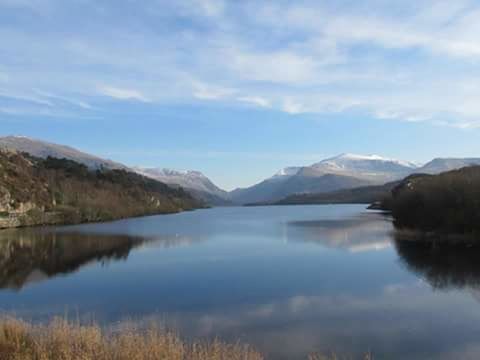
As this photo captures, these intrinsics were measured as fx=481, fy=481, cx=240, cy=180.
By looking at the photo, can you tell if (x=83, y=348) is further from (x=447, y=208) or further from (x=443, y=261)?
(x=447, y=208)

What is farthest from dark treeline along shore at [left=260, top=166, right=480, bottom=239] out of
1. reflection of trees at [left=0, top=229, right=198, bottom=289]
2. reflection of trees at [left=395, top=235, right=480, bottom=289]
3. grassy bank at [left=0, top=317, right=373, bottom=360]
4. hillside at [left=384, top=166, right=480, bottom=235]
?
A: grassy bank at [left=0, top=317, right=373, bottom=360]

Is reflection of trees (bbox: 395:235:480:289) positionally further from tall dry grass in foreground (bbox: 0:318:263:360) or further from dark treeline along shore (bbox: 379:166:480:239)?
tall dry grass in foreground (bbox: 0:318:263:360)

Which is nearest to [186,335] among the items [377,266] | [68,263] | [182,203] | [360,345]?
[360,345]

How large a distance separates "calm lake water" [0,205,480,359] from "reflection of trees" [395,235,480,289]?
87mm

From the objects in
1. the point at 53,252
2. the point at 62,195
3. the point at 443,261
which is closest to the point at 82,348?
the point at 443,261

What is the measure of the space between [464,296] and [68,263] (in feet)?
96.7

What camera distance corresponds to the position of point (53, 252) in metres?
46.4

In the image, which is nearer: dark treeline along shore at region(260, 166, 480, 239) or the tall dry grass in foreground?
the tall dry grass in foreground

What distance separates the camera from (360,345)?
640 inches

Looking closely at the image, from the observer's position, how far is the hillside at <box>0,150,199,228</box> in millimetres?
88562

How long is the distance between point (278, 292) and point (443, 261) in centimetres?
1768

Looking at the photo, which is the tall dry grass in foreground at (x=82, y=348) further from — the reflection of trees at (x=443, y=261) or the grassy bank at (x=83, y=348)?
the reflection of trees at (x=443, y=261)

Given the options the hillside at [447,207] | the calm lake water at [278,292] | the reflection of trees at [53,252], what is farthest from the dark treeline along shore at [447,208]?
the reflection of trees at [53,252]

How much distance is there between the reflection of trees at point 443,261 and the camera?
95.8ft
